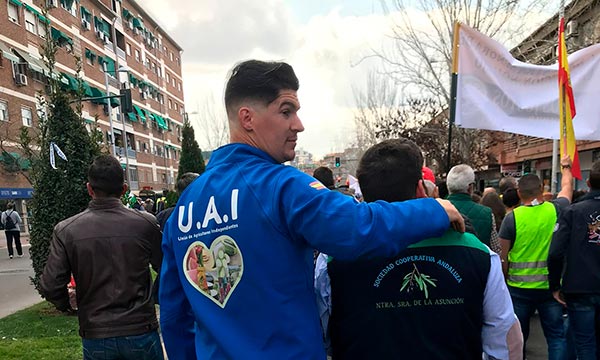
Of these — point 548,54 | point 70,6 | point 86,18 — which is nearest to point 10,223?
point 548,54

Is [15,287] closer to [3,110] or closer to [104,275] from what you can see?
[104,275]

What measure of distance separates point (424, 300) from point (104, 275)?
6.86 feet

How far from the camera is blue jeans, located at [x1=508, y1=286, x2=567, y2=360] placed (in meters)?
3.84

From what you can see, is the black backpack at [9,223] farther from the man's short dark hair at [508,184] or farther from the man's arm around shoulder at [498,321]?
the man's arm around shoulder at [498,321]

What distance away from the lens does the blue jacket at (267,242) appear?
4.10 feet

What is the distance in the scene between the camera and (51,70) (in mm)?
7020

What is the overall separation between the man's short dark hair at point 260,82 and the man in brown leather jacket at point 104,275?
1.66 metres

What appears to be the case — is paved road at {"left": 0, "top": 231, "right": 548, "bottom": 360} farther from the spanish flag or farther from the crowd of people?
the crowd of people

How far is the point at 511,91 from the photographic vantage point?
13.2 ft

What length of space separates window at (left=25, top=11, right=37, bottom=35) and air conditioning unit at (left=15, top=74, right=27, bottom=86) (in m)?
3.63

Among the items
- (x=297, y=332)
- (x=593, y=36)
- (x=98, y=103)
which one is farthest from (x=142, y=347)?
(x=98, y=103)

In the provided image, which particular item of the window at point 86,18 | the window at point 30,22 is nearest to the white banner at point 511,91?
the window at point 30,22

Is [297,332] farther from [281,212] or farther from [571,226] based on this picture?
[571,226]

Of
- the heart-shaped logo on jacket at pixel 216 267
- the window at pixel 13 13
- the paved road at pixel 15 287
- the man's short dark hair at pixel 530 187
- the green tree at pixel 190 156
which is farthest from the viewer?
the green tree at pixel 190 156
